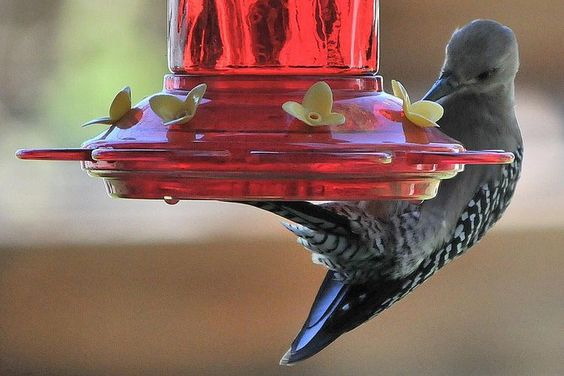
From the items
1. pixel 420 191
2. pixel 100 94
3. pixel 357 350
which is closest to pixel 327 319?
pixel 420 191

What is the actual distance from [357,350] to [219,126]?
269cm

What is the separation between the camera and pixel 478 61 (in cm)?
198

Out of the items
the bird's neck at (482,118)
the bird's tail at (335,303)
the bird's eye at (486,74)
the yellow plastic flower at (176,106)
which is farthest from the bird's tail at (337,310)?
the yellow plastic flower at (176,106)

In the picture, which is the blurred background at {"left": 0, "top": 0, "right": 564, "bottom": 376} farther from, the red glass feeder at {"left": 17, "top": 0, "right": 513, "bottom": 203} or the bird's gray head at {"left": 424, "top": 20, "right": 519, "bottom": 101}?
the red glass feeder at {"left": 17, "top": 0, "right": 513, "bottom": 203}

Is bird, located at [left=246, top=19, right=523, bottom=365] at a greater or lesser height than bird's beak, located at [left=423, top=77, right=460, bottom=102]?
lesser

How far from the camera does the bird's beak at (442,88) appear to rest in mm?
1818

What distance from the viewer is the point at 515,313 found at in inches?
143

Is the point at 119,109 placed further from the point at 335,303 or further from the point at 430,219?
the point at 430,219

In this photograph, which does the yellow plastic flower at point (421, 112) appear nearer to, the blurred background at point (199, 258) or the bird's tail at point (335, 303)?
the bird's tail at point (335, 303)

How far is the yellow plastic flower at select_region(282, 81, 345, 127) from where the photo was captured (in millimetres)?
1061

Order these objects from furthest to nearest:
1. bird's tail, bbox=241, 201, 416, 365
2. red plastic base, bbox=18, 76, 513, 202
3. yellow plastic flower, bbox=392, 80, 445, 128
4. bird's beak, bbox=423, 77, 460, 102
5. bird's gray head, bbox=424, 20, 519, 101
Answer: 1. bird's gray head, bbox=424, 20, 519, 101
2. bird's beak, bbox=423, 77, 460, 102
3. bird's tail, bbox=241, 201, 416, 365
4. yellow plastic flower, bbox=392, 80, 445, 128
5. red plastic base, bbox=18, 76, 513, 202

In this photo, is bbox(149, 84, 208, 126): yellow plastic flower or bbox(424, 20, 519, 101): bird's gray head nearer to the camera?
bbox(149, 84, 208, 126): yellow plastic flower

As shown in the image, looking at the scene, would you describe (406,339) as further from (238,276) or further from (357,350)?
(238,276)

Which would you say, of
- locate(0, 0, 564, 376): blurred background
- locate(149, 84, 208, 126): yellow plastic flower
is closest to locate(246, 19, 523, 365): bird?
locate(149, 84, 208, 126): yellow plastic flower
